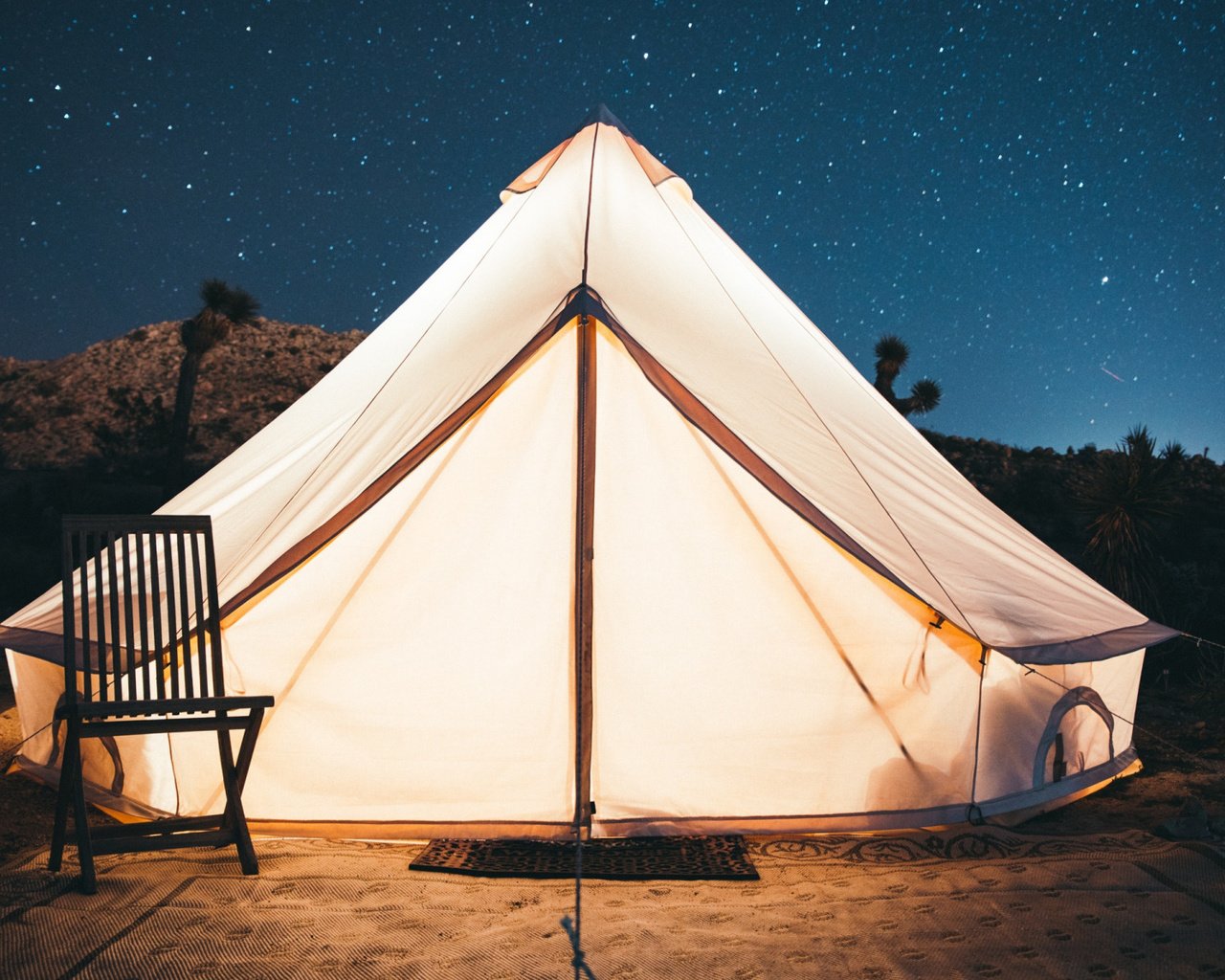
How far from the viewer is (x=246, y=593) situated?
2408 mm

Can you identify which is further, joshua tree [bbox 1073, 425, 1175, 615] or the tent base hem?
joshua tree [bbox 1073, 425, 1175, 615]

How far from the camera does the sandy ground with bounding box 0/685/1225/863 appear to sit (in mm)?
2648

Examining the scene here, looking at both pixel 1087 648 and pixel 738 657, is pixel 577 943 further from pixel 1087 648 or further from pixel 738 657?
pixel 1087 648

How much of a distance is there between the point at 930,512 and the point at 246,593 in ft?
7.57

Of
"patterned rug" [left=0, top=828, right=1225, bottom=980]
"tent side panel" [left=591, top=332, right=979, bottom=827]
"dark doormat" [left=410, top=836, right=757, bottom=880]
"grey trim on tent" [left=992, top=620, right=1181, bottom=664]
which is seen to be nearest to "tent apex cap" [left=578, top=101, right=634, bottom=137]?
"tent side panel" [left=591, top=332, right=979, bottom=827]

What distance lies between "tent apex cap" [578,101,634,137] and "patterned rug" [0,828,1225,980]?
3.40 metres

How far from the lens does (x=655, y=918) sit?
205 cm

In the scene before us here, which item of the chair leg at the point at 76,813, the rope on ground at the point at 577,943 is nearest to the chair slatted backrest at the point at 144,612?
the chair leg at the point at 76,813

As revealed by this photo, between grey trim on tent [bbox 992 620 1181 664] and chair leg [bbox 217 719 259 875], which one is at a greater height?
grey trim on tent [bbox 992 620 1181 664]

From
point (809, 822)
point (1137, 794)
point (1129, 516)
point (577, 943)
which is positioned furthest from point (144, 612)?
point (1129, 516)

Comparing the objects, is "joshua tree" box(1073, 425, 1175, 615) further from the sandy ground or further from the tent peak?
the tent peak

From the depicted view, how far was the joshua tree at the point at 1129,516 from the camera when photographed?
643 cm

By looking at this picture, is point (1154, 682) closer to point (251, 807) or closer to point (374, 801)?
point (374, 801)

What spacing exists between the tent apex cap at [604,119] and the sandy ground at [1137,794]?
11.6 ft
